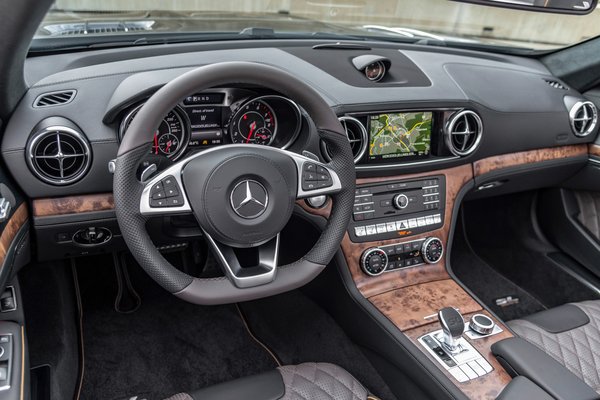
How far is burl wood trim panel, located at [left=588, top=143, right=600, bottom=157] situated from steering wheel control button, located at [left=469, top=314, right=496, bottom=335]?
1220 millimetres

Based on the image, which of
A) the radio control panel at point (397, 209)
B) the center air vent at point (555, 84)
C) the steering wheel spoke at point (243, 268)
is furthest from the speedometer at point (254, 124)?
the center air vent at point (555, 84)

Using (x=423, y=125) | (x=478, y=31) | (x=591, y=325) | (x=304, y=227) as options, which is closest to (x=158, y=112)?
(x=304, y=227)

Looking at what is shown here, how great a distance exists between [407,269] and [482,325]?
15.6 inches

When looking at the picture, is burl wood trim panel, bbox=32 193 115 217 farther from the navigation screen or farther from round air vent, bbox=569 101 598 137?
round air vent, bbox=569 101 598 137

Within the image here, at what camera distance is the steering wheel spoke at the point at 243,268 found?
1400 millimetres

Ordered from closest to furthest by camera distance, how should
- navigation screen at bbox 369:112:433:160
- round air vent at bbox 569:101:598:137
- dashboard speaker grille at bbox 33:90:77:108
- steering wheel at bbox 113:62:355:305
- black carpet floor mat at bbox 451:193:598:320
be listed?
steering wheel at bbox 113:62:355:305 < dashboard speaker grille at bbox 33:90:77:108 < navigation screen at bbox 369:112:433:160 < round air vent at bbox 569:101:598:137 < black carpet floor mat at bbox 451:193:598:320

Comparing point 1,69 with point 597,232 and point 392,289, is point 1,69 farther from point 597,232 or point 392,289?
point 597,232

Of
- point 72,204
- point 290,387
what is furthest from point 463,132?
point 72,204

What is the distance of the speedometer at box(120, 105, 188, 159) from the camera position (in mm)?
1517

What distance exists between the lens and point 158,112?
4.08 ft

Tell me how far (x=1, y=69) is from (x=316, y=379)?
47.6 inches

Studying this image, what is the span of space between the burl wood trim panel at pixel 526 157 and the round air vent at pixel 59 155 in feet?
4.94

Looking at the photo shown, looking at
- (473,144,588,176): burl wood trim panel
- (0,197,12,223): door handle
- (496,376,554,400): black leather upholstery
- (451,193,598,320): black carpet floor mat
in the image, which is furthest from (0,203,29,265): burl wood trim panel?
(451,193,598,320): black carpet floor mat

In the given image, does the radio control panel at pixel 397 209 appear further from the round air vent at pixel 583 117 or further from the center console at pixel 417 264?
the round air vent at pixel 583 117
